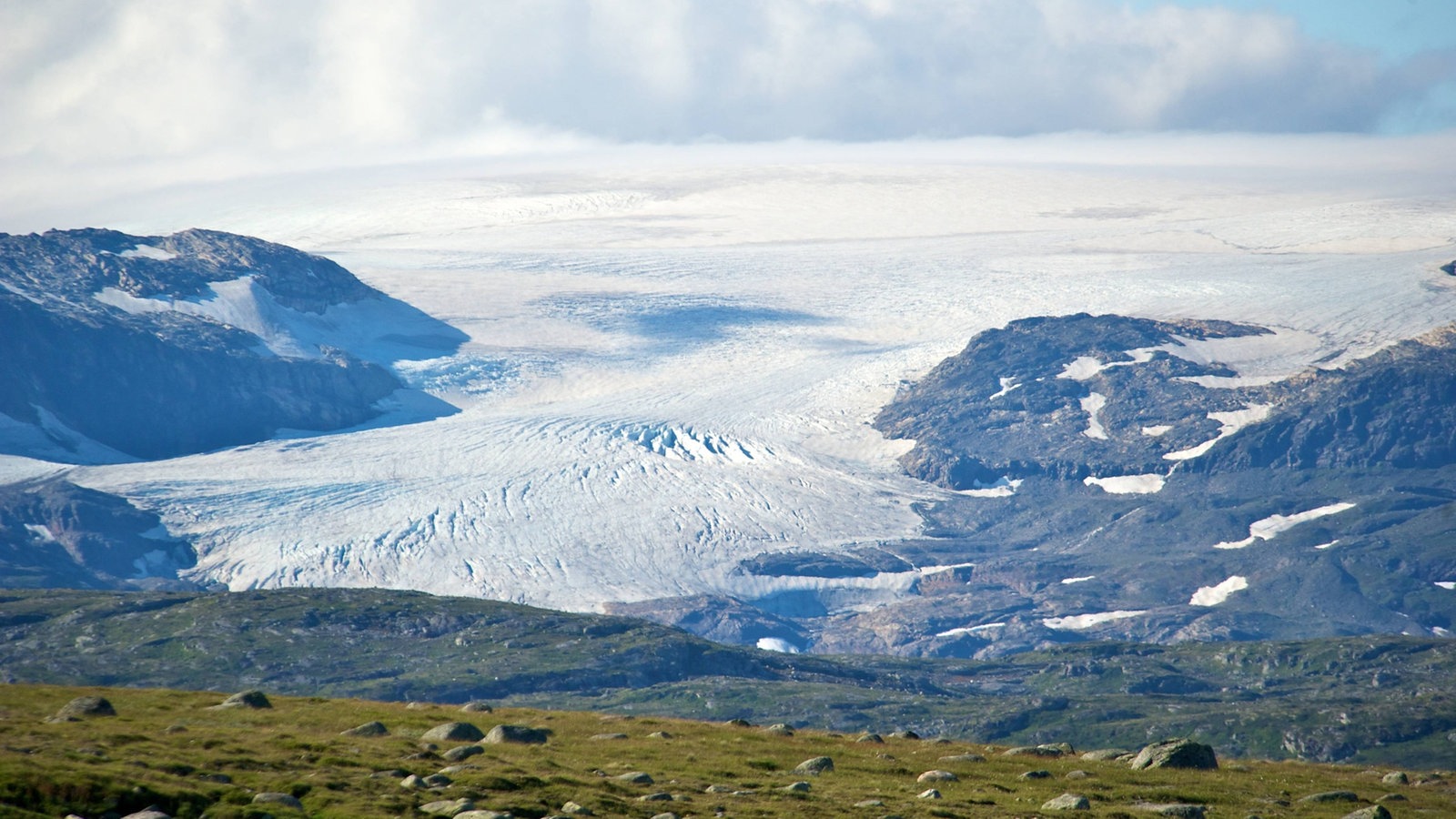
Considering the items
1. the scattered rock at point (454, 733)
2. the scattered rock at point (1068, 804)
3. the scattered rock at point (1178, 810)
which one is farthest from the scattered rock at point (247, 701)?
the scattered rock at point (1178, 810)

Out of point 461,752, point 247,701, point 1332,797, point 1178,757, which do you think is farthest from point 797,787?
point 247,701

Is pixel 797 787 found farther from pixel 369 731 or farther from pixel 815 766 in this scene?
pixel 369 731

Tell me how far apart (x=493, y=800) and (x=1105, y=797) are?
2077 centimetres

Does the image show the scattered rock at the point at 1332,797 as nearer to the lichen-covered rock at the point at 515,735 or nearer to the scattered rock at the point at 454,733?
the lichen-covered rock at the point at 515,735

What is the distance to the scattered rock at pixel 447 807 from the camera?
49906 millimetres

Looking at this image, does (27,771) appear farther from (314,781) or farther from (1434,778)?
(1434,778)

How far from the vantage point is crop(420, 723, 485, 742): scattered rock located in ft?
214

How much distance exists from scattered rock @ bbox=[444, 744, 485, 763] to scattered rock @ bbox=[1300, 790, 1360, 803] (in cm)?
2872

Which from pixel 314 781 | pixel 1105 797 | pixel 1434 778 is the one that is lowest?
pixel 1434 778

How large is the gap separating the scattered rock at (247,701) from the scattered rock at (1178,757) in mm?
34908

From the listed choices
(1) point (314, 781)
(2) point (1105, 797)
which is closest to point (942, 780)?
(2) point (1105, 797)

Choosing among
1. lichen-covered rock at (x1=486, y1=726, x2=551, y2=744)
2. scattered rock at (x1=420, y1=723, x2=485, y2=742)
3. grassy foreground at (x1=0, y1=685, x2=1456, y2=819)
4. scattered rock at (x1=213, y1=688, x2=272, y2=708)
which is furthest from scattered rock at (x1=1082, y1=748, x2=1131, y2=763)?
scattered rock at (x1=213, y1=688, x2=272, y2=708)

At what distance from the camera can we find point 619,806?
53031 mm

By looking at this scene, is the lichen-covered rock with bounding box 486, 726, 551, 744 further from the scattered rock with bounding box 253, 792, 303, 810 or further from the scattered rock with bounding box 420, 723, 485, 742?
the scattered rock with bounding box 253, 792, 303, 810
